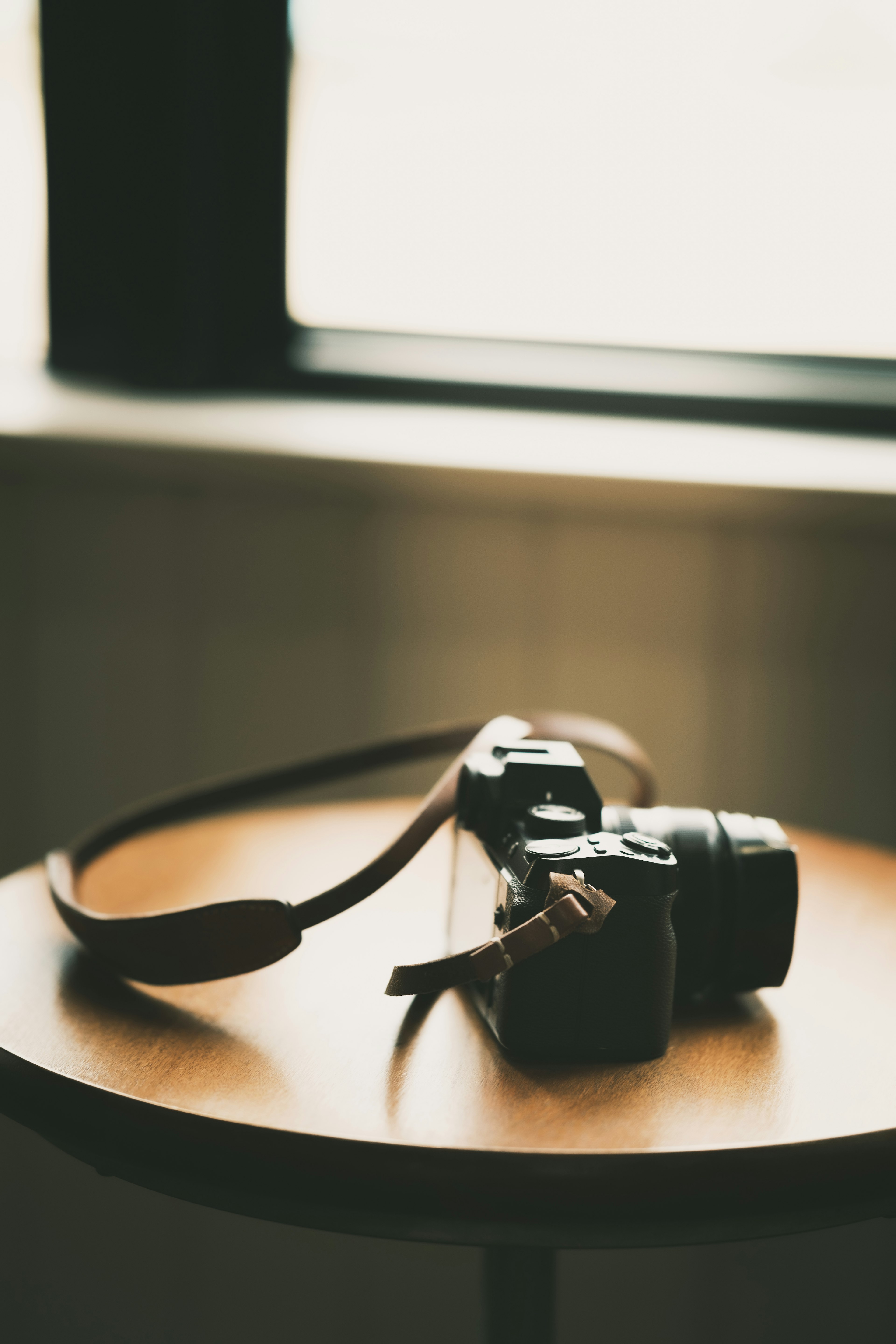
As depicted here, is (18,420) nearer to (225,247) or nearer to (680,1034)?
(225,247)

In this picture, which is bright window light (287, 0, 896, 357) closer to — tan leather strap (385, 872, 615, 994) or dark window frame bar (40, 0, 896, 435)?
dark window frame bar (40, 0, 896, 435)

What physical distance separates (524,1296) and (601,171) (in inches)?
41.9

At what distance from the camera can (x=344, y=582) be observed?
3.42 ft

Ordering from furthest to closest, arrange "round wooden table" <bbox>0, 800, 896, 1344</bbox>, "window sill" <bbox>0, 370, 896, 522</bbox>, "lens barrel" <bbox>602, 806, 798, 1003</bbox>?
"window sill" <bbox>0, 370, 896, 522</bbox>, "lens barrel" <bbox>602, 806, 798, 1003</bbox>, "round wooden table" <bbox>0, 800, 896, 1344</bbox>

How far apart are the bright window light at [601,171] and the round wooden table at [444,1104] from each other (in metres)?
0.84

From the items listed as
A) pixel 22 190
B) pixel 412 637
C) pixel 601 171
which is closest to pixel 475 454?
pixel 412 637

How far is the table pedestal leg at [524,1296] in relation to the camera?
1.59ft

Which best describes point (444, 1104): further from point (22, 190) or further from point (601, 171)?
point (22, 190)

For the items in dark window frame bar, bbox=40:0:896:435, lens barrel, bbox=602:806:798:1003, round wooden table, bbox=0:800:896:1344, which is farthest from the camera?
dark window frame bar, bbox=40:0:896:435

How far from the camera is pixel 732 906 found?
1.48 ft

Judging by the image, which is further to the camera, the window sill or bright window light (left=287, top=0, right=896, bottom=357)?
bright window light (left=287, top=0, right=896, bottom=357)

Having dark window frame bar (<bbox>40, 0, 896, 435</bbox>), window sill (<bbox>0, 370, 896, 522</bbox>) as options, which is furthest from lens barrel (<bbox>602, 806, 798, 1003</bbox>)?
dark window frame bar (<bbox>40, 0, 896, 435</bbox>)

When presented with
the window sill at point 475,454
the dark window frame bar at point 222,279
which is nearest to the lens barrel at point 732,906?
the window sill at point 475,454

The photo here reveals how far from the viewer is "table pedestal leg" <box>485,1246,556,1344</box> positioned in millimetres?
486
